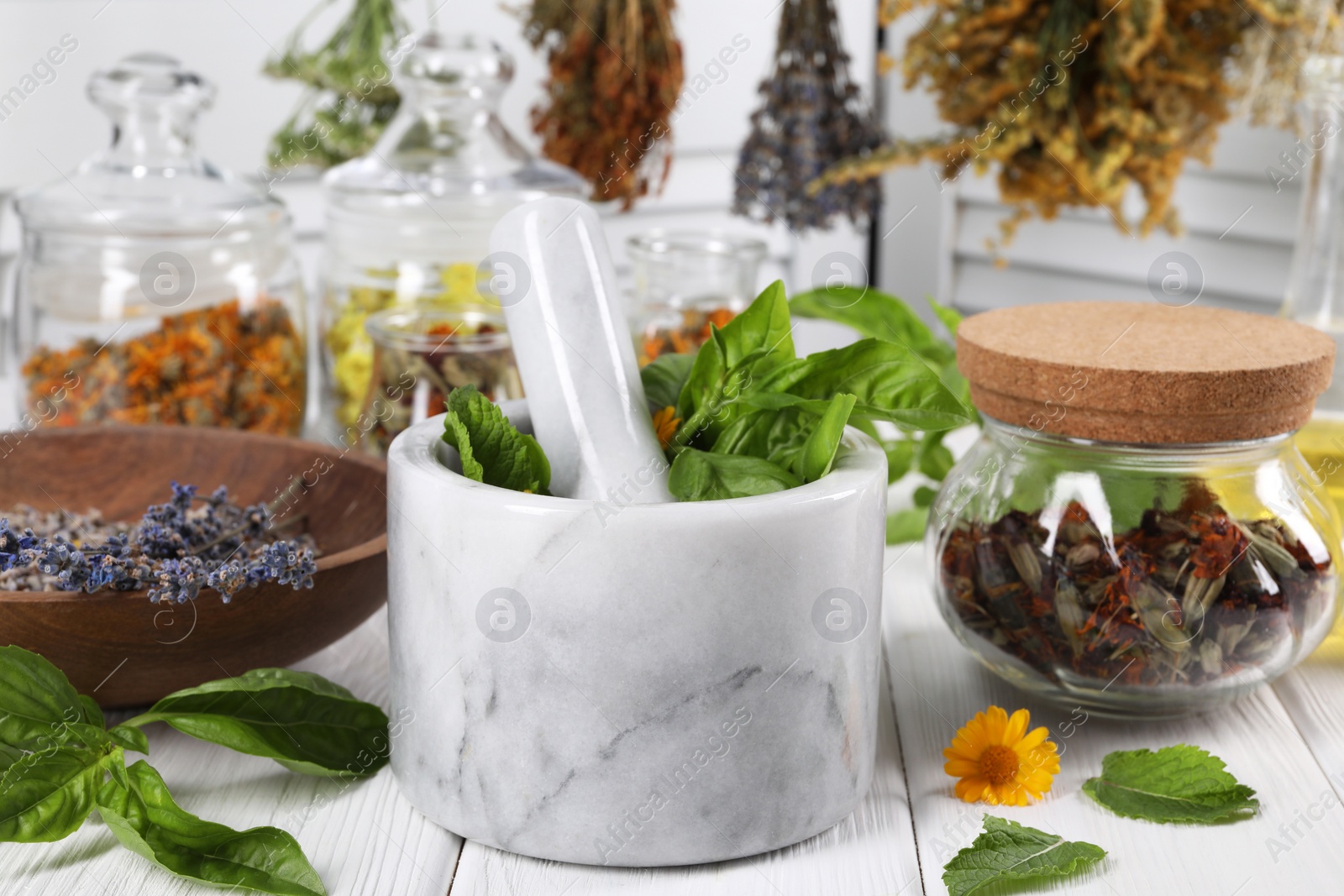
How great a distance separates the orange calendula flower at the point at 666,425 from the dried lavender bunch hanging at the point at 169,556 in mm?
171

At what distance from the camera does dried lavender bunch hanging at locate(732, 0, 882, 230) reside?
150 centimetres

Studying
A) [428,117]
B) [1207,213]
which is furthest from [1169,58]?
[428,117]

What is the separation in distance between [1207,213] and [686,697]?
1.68m

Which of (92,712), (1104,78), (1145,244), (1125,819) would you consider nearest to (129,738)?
(92,712)

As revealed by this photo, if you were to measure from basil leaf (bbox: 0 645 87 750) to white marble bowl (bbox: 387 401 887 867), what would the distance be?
0.47ft

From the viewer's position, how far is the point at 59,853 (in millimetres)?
516

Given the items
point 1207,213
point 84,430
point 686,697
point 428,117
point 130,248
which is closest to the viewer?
point 686,697

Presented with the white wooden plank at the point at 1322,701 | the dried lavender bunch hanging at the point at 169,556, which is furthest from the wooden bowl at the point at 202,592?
the white wooden plank at the point at 1322,701

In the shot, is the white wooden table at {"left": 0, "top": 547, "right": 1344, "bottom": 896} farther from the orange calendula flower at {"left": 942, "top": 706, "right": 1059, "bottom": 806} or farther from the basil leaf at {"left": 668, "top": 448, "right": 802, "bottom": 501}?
the basil leaf at {"left": 668, "top": 448, "right": 802, "bottom": 501}

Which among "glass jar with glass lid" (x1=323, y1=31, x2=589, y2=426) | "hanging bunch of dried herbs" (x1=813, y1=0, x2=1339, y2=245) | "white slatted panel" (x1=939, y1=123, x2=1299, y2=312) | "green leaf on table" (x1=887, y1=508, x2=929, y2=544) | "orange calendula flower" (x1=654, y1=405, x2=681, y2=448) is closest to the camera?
"orange calendula flower" (x1=654, y1=405, x2=681, y2=448)

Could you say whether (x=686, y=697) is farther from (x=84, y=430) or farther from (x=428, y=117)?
(x=428, y=117)

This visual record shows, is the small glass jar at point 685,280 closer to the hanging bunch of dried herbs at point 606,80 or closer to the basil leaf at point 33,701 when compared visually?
the hanging bunch of dried herbs at point 606,80

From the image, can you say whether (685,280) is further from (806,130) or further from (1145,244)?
(1145,244)

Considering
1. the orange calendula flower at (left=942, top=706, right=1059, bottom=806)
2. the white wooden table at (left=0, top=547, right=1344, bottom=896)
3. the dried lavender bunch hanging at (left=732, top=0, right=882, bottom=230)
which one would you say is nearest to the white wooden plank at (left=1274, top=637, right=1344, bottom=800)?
the white wooden table at (left=0, top=547, right=1344, bottom=896)
